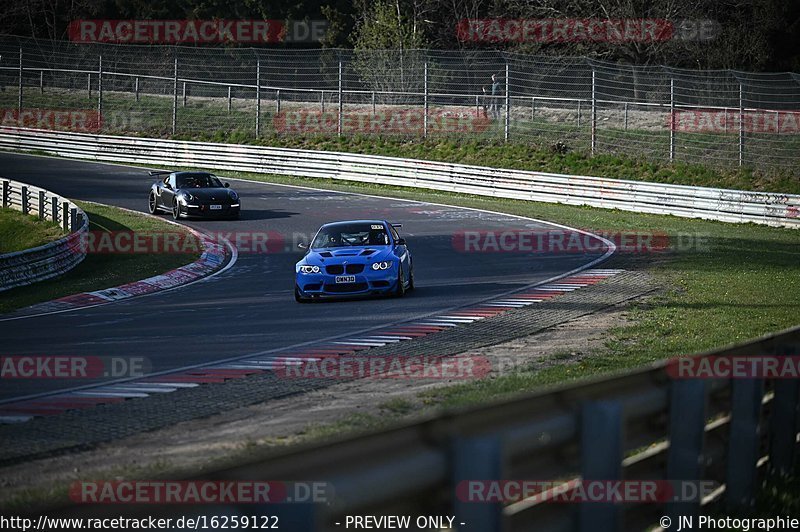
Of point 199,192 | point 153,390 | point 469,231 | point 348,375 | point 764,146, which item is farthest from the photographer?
point 764,146

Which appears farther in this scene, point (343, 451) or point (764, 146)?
point (764, 146)

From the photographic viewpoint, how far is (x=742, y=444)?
20.0 ft

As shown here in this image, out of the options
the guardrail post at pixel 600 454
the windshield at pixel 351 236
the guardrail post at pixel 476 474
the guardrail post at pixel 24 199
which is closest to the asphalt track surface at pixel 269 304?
the windshield at pixel 351 236

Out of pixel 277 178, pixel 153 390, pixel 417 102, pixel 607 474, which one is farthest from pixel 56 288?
pixel 417 102

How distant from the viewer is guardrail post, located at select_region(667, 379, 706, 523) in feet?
17.3

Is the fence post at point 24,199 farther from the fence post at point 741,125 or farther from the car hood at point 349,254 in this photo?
the fence post at point 741,125

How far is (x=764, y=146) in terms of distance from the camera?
37.4 metres

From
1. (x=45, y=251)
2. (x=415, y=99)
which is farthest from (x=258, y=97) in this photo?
(x=45, y=251)

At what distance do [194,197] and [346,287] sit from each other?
14.7 m

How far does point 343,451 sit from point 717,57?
195 feet

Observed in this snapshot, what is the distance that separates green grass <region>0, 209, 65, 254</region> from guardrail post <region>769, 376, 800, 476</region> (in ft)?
80.6

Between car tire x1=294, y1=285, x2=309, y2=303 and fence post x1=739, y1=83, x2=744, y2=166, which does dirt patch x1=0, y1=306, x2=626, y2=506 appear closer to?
car tire x1=294, y1=285, x2=309, y2=303

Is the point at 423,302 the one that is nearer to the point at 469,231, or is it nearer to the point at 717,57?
the point at 469,231

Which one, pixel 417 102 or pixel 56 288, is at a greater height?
pixel 417 102
